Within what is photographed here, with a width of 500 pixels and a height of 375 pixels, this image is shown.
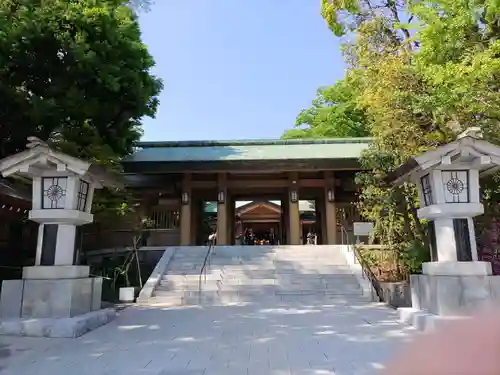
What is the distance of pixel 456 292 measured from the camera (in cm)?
570

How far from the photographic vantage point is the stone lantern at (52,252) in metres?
6.16

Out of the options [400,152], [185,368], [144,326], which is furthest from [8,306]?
[400,152]

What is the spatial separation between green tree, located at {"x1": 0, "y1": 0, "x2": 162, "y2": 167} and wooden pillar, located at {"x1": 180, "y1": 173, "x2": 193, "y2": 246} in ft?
18.1

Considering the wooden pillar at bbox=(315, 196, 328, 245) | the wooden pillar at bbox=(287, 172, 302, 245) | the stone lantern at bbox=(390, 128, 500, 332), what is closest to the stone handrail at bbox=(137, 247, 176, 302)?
the wooden pillar at bbox=(287, 172, 302, 245)

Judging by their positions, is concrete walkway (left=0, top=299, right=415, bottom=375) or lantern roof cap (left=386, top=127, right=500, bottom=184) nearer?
concrete walkway (left=0, top=299, right=415, bottom=375)

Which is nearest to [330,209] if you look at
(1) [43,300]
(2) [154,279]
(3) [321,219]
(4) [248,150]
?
(3) [321,219]

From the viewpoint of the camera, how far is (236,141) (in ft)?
60.9

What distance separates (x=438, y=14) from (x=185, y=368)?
8229 mm

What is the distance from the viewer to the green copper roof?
52.0 ft

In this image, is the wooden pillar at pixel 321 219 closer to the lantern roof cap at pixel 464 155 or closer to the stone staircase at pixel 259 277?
the stone staircase at pixel 259 277

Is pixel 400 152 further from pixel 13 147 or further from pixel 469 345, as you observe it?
pixel 13 147

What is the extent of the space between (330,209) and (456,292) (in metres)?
9.92

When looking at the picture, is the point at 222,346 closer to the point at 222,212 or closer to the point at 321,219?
the point at 222,212

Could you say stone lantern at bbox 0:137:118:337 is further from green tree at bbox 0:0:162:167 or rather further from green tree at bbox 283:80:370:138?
green tree at bbox 283:80:370:138
